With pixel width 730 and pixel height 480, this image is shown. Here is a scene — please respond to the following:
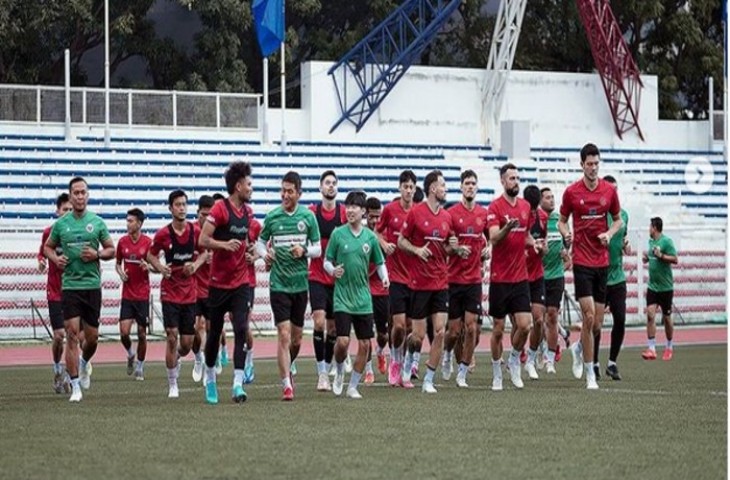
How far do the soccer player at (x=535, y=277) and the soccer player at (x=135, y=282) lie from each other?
501 cm

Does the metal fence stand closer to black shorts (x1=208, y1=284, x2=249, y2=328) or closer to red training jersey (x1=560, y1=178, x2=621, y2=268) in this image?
red training jersey (x1=560, y1=178, x2=621, y2=268)

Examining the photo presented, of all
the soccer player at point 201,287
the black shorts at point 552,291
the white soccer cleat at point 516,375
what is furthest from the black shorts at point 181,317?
the black shorts at point 552,291

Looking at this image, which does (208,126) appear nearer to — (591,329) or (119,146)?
(119,146)

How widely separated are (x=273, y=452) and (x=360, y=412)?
141 inches

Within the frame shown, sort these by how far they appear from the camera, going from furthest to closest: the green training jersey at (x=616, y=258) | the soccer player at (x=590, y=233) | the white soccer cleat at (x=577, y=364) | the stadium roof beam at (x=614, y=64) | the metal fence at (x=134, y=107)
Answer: the stadium roof beam at (x=614, y=64) < the metal fence at (x=134, y=107) < the white soccer cleat at (x=577, y=364) < the green training jersey at (x=616, y=258) < the soccer player at (x=590, y=233)

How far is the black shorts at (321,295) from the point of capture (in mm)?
19891

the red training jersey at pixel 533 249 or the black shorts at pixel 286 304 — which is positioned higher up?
the red training jersey at pixel 533 249

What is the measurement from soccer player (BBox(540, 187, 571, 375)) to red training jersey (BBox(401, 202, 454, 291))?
3826mm

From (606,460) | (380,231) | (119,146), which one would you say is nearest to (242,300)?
(380,231)

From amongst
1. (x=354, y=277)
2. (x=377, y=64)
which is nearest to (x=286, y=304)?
(x=354, y=277)

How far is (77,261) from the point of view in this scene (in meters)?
18.1

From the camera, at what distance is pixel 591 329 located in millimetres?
19156

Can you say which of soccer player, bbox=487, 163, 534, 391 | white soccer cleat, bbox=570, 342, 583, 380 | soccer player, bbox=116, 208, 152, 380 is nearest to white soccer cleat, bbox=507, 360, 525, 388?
soccer player, bbox=487, 163, 534, 391

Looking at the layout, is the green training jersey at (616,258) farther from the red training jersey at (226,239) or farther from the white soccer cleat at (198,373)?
the white soccer cleat at (198,373)
